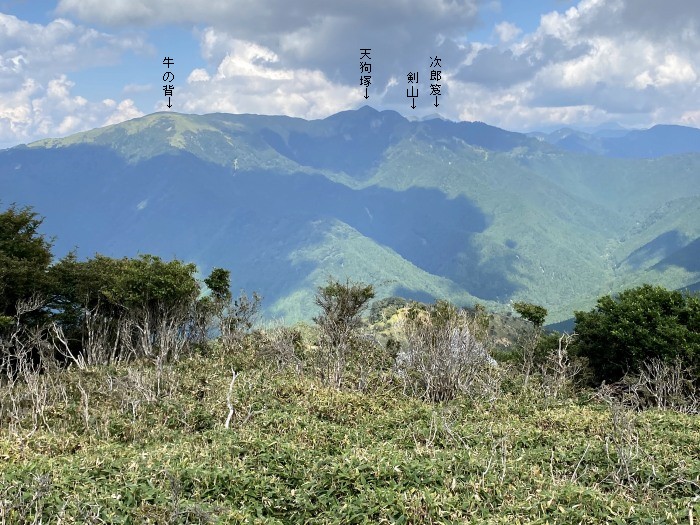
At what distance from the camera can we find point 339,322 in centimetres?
1933

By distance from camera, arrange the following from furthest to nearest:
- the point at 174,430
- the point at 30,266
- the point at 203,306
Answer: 1. the point at 203,306
2. the point at 30,266
3. the point at 174,430

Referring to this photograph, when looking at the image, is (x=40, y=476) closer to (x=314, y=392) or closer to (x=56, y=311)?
(x=314, y=392)

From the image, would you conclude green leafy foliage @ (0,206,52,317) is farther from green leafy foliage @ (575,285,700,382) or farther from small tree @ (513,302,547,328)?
green leafy foliage @ (575,285,700,382)

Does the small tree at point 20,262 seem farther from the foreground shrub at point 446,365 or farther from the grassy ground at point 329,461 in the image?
the foreground shrub at point 446,365

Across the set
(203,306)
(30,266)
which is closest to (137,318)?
(203,306)

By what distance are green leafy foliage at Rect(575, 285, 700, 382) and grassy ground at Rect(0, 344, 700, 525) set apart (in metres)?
6.48

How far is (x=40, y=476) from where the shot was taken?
21.8 feet

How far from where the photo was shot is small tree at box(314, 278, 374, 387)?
16500mm

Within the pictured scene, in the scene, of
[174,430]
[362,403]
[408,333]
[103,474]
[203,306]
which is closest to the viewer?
[103,474]

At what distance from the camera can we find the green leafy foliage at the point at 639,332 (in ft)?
59.0

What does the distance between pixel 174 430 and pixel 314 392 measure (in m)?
3.51

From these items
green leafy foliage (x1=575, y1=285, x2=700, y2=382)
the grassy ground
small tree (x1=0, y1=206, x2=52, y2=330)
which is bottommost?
the grassy ground

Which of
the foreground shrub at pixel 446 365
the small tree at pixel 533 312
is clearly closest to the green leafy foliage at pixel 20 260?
the foreground shrub at pixel 446 365

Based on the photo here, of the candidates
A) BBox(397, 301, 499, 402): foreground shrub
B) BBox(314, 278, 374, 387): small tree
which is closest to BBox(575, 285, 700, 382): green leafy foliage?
BBox(397, 301, 499, 402): foreground shrub
